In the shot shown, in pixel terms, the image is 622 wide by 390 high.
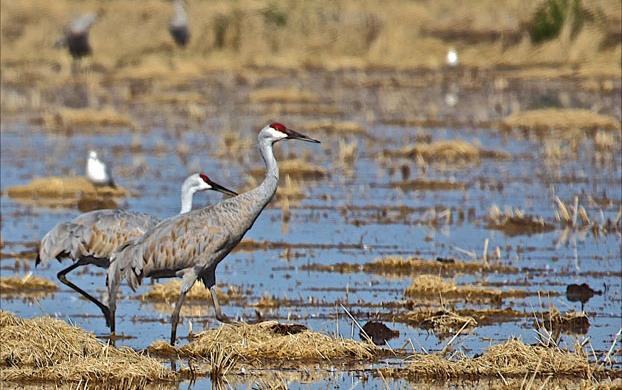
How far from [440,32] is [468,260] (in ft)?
88.3

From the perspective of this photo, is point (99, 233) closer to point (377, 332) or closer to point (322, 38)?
point (377, 332)

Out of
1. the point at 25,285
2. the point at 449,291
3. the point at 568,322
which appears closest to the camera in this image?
the point at 568,322

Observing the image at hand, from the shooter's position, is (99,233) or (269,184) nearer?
(269,184)

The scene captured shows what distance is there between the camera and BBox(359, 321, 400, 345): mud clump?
10.1m

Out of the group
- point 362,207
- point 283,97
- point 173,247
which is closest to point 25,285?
point 173,247

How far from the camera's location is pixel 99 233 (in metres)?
10.9

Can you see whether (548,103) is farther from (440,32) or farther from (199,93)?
(440,32)

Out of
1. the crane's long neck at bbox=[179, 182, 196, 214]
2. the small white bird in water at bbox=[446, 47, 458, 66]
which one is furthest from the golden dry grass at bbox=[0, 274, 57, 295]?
the small white bird in water at bbox=[446, 47, 458, 66]

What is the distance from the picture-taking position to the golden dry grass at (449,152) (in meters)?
21.8

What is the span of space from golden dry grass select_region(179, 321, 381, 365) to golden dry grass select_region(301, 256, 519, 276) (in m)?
3.71

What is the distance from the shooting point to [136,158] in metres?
22.0

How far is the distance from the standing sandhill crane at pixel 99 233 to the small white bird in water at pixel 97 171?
6529mm

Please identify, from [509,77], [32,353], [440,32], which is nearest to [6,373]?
[32,353]

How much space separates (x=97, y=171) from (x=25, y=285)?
5521 millimetres
